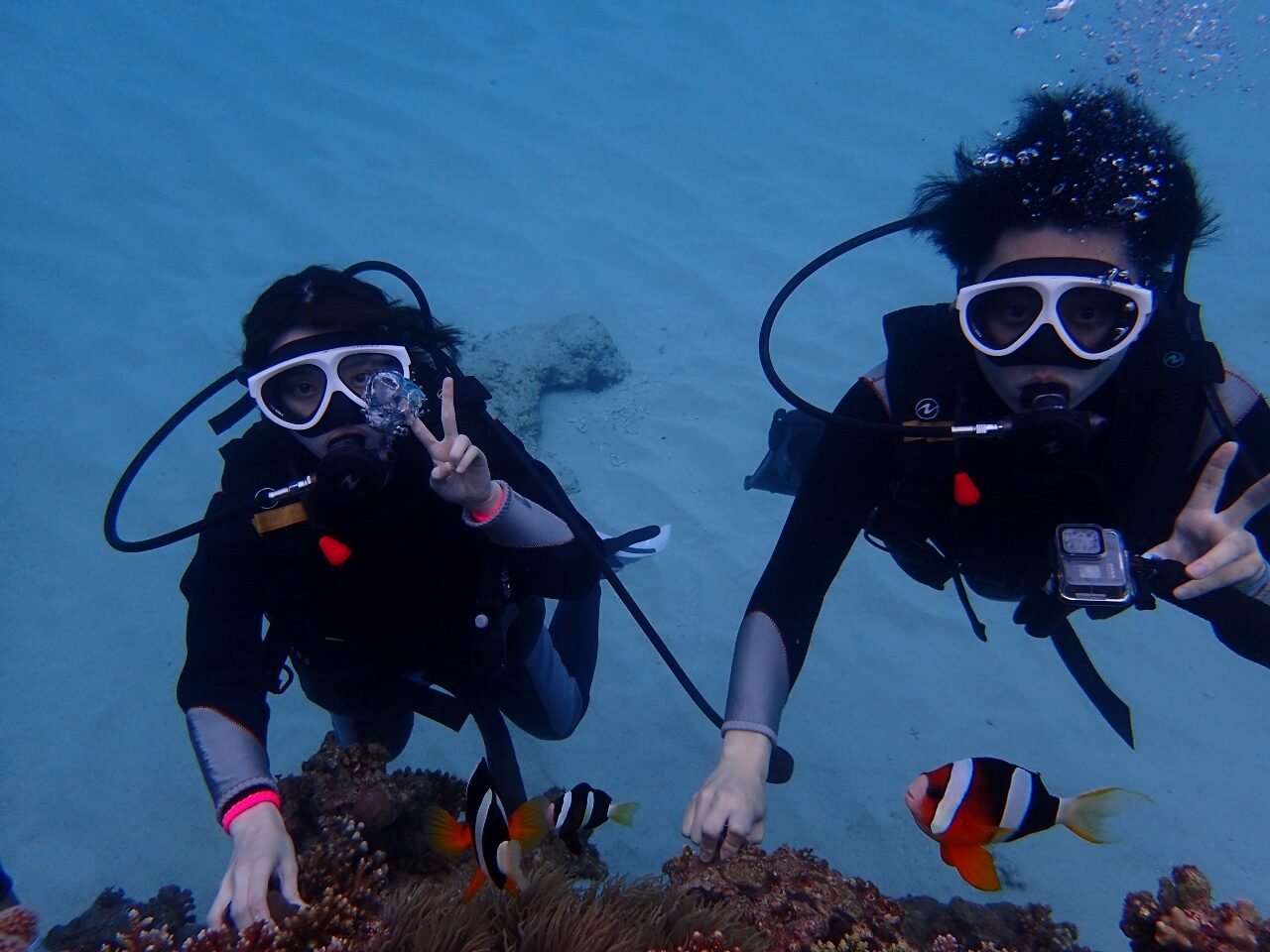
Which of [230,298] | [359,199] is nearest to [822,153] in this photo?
[359,199]

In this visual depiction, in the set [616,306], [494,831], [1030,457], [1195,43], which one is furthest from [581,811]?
[1195,43]

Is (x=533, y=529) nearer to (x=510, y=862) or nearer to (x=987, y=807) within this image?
(x=510, y=862)

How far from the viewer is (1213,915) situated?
7.98ft

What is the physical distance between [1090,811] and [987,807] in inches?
9.9

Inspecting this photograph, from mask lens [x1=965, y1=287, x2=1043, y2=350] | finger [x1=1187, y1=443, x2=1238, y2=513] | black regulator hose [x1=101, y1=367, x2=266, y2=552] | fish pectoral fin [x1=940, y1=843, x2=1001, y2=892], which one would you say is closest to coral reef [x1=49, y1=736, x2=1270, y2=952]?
fish pectoral fin [x1=940, y1=843, x2=1001, y2=892]

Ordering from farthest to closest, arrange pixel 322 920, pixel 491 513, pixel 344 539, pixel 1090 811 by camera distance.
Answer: pixel 344 539 → pixel 491 513 → pixel 322 920 → pixel 1090 811

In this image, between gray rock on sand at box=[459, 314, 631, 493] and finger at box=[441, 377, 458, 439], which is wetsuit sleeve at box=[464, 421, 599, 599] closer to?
finger at box=[441, 377, 458, 439]

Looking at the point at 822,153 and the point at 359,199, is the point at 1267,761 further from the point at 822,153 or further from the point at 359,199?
the point at 359,199

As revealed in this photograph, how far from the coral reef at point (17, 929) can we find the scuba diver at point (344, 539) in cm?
86

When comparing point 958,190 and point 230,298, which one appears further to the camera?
point 230,298

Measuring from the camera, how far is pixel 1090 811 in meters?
1.85

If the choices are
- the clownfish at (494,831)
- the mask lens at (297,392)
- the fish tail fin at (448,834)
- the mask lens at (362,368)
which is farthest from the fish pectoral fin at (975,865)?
the mask lens at (297,392)

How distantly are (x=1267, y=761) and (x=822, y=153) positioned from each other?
A: 10.5 metres

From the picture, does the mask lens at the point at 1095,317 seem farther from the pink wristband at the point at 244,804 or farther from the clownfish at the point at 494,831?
the pink wristband at the point at 244,804
